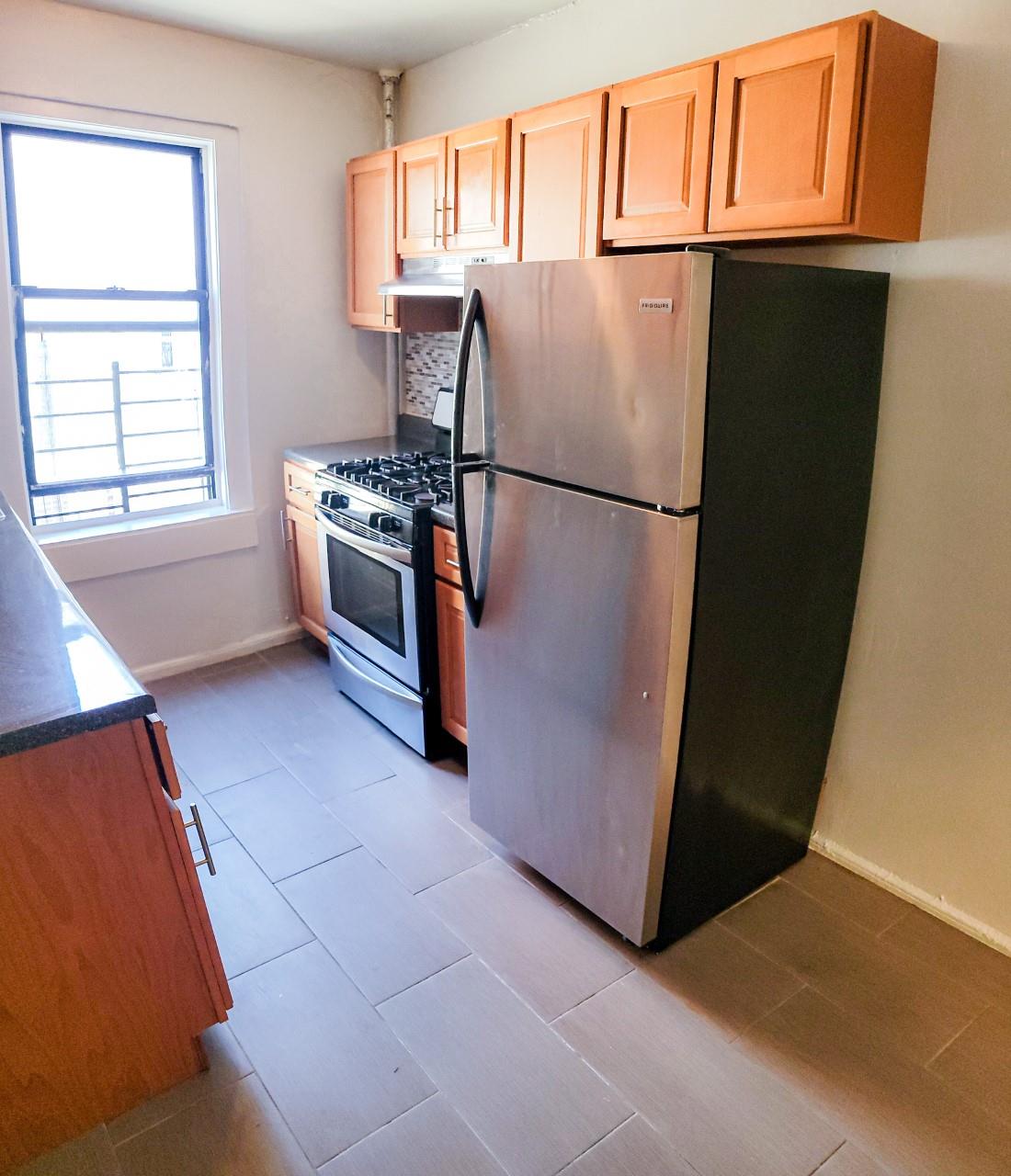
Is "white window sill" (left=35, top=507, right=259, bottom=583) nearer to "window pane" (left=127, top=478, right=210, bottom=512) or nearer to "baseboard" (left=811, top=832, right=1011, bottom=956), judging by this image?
"window pane" (left=127, top=478, right=210, bottom=512)

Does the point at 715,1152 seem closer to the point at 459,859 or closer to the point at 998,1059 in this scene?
the point at 998,1059

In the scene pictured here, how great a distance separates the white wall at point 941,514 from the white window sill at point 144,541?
2359 millimetres

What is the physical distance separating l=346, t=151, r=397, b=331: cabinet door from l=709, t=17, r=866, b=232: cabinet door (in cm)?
164

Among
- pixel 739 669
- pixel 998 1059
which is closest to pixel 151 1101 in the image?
pixel 739 669

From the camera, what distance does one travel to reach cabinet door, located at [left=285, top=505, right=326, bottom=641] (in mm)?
3543

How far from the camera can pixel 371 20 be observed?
2.99m

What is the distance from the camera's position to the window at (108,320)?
306cm

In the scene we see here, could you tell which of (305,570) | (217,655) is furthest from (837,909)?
(217,655)

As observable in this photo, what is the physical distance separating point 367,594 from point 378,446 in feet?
3.04

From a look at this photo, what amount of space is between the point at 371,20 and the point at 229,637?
2421 millimetres

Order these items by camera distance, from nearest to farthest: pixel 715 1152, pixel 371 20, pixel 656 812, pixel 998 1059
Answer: pixel 715 1152 → pixel 998 1059 → pixel 656 812 → pixel 371 20

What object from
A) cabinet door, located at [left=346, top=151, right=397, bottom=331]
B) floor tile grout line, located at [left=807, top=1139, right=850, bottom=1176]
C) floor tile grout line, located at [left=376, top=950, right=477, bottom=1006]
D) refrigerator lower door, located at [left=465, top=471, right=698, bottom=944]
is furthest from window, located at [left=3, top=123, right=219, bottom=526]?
floor tile grout line, located at [left=807, top=1139, right=850, bottom=1176]

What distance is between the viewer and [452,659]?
2797mm

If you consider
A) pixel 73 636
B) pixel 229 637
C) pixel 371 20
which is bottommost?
pixel 229 637
